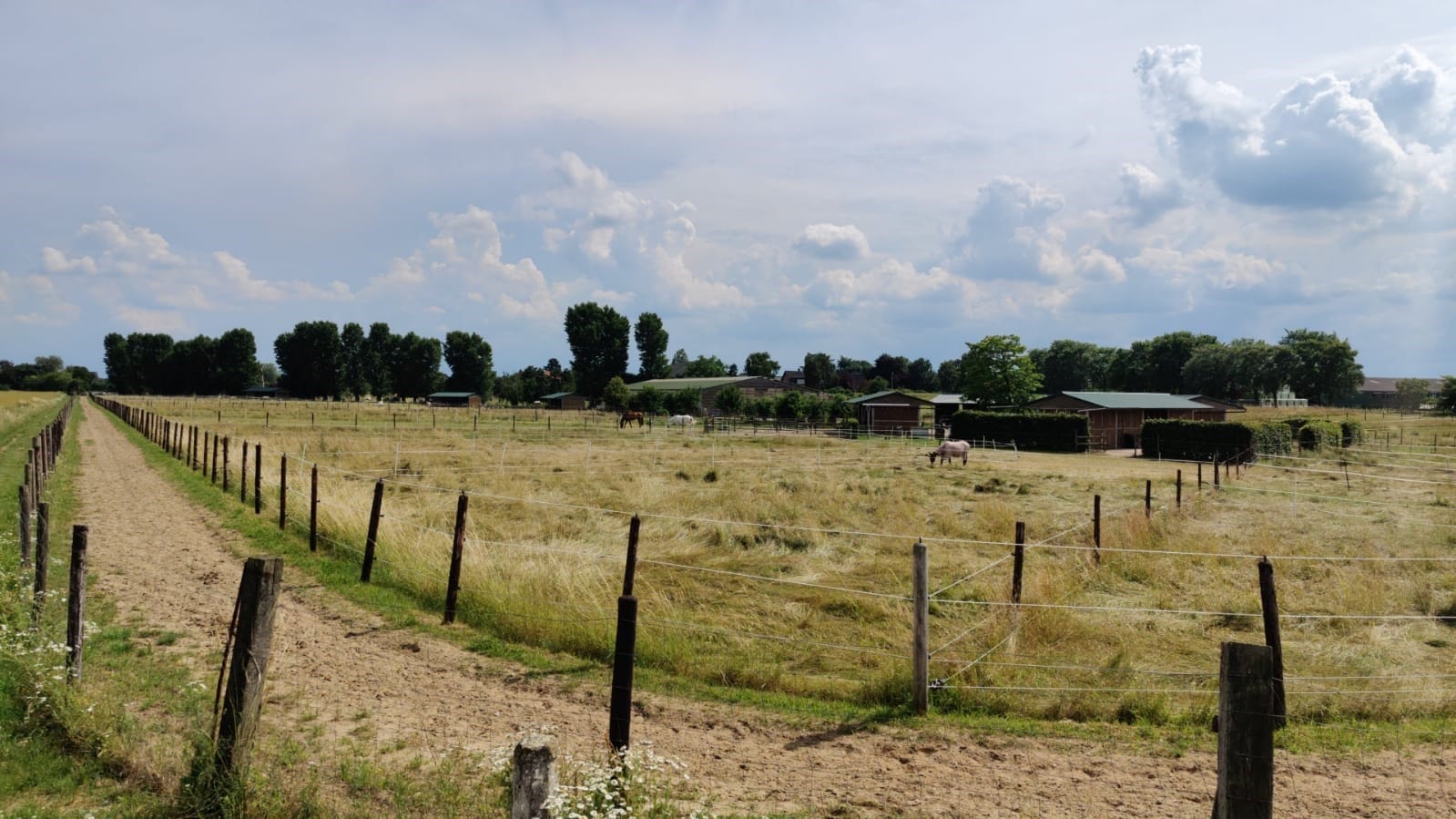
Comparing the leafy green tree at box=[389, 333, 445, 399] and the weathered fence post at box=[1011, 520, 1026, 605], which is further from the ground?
the leafy green tree at box=[389, 333, 445, 399]

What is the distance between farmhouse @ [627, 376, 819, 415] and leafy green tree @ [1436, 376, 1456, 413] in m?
52.0

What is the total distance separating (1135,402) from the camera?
5906 cm

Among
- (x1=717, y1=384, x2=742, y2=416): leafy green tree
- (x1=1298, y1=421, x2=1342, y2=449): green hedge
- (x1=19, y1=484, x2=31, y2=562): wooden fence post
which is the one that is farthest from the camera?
(x1=717, y1=384, x2=742, y2=416): leafy green tree

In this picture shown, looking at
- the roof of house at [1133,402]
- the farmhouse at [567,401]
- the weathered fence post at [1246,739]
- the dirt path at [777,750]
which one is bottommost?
the dirt path at [777,750]

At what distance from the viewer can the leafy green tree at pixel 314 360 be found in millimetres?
135750

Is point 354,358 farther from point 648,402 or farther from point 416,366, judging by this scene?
point 648,402

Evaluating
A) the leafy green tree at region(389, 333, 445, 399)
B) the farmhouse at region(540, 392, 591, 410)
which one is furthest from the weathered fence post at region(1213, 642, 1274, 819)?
the leafy green tree at region(389, 333, 445, 399)

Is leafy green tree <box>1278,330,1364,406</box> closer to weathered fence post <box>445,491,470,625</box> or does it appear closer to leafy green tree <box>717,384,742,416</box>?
leafy green tree <box>717,384,742,416</box>

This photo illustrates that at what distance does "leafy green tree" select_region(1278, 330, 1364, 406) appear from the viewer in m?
89.9

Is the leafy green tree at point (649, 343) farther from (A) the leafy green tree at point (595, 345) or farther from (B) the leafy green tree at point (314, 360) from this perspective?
(B) the leafy green tree at point (314, 360)

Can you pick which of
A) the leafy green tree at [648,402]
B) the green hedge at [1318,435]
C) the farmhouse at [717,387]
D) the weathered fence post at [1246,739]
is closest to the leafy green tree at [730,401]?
the farmhouse at [717,387]

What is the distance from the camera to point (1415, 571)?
12492 mm

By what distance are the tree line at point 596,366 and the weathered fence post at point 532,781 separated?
319 ft

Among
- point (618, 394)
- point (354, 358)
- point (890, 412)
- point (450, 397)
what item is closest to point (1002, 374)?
point (890, 412)
